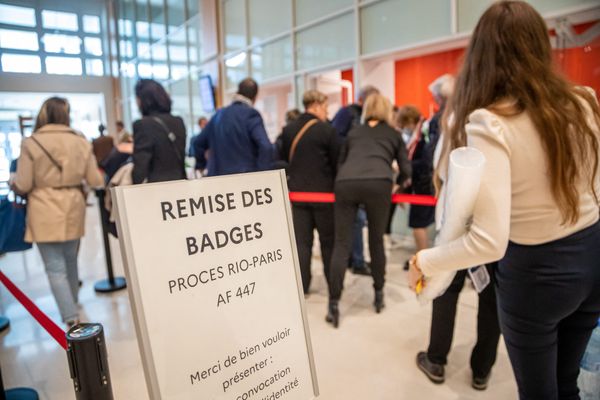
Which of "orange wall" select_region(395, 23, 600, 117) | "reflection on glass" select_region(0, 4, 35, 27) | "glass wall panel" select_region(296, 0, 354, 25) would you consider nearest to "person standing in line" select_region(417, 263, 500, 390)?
"reflection on glass" select_region(0, 4, 35, 27)

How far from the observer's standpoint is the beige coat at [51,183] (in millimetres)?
2479

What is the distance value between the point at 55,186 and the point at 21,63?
91 centimetres

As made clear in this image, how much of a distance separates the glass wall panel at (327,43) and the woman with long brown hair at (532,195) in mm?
4573

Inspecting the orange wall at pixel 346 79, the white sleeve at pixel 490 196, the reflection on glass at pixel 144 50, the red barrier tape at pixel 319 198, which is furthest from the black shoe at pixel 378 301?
the reflection on glass at pixel 144 50

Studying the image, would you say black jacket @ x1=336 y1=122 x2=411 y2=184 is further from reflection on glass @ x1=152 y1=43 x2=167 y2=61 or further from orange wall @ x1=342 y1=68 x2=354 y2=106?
reflection on glass @ x1=152 y1=43 x2=167 y2=61

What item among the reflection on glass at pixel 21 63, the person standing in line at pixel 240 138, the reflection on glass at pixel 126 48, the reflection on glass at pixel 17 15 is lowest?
the person standing in line at pixel 240 138

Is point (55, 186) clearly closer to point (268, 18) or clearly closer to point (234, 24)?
point (268, 18)

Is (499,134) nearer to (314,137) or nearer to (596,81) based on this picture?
(314,137)

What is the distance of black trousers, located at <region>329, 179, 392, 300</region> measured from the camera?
2615mm

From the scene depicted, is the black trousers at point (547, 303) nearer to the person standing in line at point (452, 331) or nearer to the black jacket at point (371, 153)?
the person standing in line at point (452, 331)

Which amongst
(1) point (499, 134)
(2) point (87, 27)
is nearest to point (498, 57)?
(1) point (499, 134)

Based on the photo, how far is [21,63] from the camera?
191 centimetres

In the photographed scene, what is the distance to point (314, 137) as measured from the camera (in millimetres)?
2836

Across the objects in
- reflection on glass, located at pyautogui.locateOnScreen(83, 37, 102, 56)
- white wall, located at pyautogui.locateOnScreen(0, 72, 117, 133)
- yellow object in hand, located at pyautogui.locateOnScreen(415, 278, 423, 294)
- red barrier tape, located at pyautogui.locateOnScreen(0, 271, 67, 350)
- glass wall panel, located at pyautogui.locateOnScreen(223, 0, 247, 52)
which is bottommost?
red barrier tape, located at pyautogui.locateOnScreen(0, 271, 67, 350)
